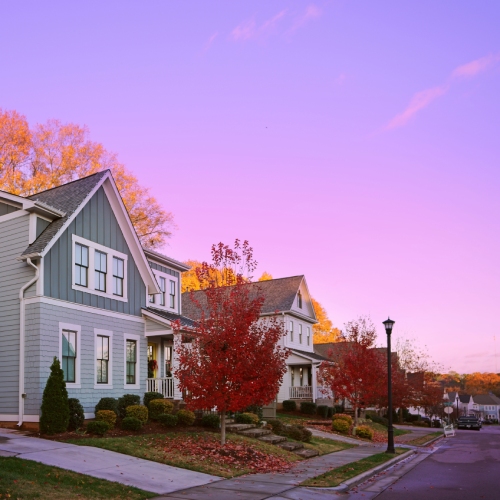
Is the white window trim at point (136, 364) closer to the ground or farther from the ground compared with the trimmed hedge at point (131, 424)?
farther from the ground

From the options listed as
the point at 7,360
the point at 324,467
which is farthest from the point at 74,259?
the point at 324,467

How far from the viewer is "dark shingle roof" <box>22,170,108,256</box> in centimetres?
1923

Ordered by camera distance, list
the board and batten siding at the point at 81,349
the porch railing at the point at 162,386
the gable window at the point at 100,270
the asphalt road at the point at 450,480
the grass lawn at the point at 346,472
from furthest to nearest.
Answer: the porch railing at the point at 162,386 < the gable window at the point at 100,270 < the board and batten siding at the point at 81,349 < the grass lawn at the point at 346,472 < the asphalt road at the point at 450,480

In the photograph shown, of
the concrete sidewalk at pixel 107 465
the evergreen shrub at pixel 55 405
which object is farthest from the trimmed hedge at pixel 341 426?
the concrete sidewalk at pixel 107 465

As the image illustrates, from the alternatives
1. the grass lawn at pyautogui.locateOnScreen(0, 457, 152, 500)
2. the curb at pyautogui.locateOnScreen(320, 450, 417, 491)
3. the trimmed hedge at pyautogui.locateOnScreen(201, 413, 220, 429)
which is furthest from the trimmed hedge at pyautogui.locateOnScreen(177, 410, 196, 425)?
the grass lawn at pyautogui.locateOnScreen(0, 457, 152, 500)

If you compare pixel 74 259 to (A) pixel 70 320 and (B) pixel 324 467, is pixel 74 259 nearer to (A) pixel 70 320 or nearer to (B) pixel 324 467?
(A) pixel 70 320

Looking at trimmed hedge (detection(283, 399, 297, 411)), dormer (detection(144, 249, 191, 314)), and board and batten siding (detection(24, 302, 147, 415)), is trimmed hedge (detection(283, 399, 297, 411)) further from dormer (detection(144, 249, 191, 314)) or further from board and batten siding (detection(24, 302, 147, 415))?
board and batten siding (detection(24, 302, 147, 415))

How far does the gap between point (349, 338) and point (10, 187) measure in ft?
71.2

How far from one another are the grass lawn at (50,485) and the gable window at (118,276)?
1086 centimetres

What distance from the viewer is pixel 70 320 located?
2009 centimetres

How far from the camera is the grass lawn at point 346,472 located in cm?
1405

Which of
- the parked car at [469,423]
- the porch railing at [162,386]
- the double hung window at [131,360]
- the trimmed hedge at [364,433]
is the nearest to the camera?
the double hung window at [131,360]

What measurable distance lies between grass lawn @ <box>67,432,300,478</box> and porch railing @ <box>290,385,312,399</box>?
83.4 ft

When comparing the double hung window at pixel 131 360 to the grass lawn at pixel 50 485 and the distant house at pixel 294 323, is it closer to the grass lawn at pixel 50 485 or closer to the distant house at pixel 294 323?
the grass lawn at pixel 50 485
